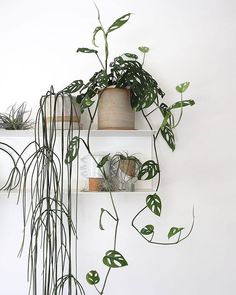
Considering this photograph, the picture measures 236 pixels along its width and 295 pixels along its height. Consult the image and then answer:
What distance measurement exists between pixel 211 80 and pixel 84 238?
3.33 feet

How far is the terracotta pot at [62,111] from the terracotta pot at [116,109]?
129mm

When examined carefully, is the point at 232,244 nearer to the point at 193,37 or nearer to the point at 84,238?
the point at 84,238

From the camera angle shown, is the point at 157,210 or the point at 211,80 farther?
the point at 211,80

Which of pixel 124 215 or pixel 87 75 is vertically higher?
pixel 87 75

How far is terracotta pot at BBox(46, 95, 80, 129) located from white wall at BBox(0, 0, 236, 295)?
0.23 meters

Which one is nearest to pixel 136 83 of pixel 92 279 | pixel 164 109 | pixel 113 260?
pixel 164 109

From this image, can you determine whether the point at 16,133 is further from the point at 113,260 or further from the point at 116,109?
the point at 113,260

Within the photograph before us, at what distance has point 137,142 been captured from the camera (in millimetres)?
1564

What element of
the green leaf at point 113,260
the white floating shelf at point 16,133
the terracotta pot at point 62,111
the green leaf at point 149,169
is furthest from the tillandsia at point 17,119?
the green leaf at point 113,260

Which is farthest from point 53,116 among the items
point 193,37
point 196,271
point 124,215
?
point 196,271

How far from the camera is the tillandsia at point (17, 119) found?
1.44 metres

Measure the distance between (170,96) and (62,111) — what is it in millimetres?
560

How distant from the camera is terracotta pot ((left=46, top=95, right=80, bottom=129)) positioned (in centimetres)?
136

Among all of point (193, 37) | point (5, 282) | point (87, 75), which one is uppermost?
point (193, 37)
